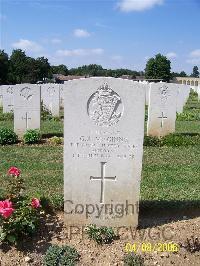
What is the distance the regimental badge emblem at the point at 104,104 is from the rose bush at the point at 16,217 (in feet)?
4.32

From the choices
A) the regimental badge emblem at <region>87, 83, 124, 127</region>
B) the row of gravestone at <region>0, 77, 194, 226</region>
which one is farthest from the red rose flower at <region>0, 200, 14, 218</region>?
the regimental badge emblem at <region>87, 83, 124, 127</region>

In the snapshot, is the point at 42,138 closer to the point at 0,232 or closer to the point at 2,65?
the point at 0,232

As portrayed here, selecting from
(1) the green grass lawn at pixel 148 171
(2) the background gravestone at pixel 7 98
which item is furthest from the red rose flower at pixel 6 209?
(2) the background gravestone at pixel 7 98

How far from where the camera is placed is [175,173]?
29.6ft

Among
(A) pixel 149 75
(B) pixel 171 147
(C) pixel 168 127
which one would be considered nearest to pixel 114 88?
(B) pixel 171 147

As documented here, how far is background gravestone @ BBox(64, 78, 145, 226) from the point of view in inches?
202

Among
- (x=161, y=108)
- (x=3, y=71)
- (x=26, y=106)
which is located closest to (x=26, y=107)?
(x=26, y=106)

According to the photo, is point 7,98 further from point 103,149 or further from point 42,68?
point 42,68

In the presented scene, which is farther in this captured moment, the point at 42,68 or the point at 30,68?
the point at 42,68

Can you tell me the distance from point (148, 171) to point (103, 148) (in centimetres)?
402

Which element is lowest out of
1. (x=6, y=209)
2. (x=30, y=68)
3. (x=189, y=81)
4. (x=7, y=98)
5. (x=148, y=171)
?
(x=148, y=171)

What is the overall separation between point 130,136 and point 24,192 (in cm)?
285

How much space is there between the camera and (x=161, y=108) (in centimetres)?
1388
